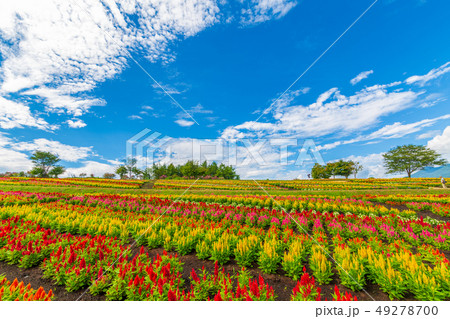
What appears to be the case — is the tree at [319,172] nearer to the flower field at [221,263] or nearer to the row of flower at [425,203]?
the row of flower at [425,203]

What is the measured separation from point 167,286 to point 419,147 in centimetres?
7864

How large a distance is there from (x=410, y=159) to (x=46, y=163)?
375 feet

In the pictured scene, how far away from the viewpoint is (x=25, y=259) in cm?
374

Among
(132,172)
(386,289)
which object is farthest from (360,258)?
(132,172)

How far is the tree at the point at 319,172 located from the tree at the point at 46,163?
85.9m

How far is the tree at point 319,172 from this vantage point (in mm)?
64562

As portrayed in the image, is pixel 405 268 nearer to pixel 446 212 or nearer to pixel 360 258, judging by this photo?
pixel 360 258

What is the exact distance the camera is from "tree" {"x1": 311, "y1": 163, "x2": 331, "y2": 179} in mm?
64562

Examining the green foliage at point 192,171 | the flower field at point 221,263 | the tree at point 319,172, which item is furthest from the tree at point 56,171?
the tree at point 319,172

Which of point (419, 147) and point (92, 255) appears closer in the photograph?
point (92, 255)

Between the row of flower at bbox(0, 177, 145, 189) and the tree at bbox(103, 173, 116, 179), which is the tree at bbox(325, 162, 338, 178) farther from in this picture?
the tree at bbox(103, 173, 116, 179)

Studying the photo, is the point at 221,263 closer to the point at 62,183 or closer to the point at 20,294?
the point at 20,294

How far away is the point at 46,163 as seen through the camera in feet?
194

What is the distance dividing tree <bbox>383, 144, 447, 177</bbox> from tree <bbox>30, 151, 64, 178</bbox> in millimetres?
104026
